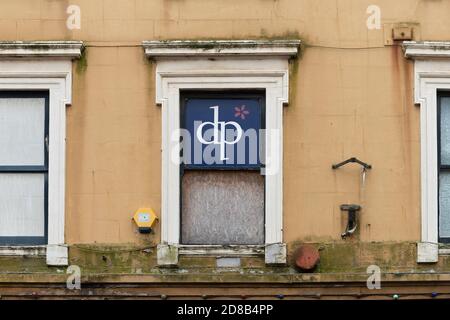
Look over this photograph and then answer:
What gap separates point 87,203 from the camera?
576 inches

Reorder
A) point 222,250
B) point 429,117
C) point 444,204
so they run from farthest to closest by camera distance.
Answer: point 444,204 < point 429,117 < point 222,250

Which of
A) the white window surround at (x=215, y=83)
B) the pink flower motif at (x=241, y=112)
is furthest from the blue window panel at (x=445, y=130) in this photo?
the pink flower motif at (x=241, y=112)

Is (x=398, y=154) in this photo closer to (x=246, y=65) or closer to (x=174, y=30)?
(x=246, y=65)

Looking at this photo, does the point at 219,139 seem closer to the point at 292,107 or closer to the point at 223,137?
the point at 223,137

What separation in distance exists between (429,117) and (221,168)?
2.57 metres

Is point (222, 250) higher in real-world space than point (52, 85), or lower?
lower

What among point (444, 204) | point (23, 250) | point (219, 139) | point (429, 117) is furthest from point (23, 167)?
point (444, 204)

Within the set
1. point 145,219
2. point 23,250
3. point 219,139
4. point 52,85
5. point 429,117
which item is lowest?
point 23,250

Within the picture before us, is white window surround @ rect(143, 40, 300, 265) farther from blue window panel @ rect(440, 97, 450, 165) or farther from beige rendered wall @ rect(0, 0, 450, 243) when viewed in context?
blue window panel @ rect(440, 97, 450, 165)

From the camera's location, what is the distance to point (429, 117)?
14633mm

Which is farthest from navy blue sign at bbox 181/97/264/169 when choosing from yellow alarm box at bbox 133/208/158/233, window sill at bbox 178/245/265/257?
window sill at bbox 178/245/265/257

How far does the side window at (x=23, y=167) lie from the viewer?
14789 mm

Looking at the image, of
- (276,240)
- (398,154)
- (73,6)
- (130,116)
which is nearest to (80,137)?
(130,116)

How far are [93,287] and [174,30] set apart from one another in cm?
325
